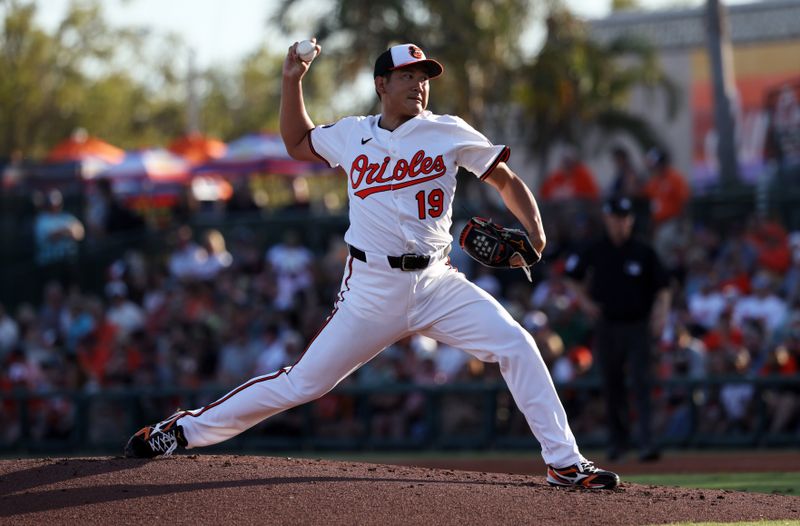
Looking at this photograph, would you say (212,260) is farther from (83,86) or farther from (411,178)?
(83,86)

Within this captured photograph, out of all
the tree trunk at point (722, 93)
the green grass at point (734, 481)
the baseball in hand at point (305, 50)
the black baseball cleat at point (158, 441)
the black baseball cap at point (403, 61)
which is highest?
the tree trunk at point (722, 93)

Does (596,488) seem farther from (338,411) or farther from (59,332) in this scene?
(59,332)

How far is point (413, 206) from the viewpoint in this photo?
6789 mm

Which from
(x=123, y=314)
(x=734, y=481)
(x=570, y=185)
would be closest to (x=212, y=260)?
(x=123, y=314)

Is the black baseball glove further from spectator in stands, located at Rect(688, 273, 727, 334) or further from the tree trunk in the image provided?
the tree trunk

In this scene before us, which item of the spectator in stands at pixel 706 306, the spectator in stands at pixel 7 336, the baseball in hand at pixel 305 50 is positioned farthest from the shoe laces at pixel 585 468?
the spectator in stands at pixel 7 336

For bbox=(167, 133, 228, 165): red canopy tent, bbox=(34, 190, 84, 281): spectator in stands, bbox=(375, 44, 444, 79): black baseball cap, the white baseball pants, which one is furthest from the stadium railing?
bbox=(167, 133, 228, 165): red canopy tent

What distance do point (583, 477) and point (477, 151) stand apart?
5.91ft

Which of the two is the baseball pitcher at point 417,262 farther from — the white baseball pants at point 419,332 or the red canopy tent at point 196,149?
the red canopy tent at point 196,149

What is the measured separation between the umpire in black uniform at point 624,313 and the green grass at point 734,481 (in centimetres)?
138

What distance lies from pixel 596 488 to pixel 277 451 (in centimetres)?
875

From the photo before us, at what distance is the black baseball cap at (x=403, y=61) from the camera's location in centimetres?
683

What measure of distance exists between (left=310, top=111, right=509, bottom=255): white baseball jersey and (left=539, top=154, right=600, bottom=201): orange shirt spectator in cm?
1026

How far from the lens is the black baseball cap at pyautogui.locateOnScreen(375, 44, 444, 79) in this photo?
683cm
